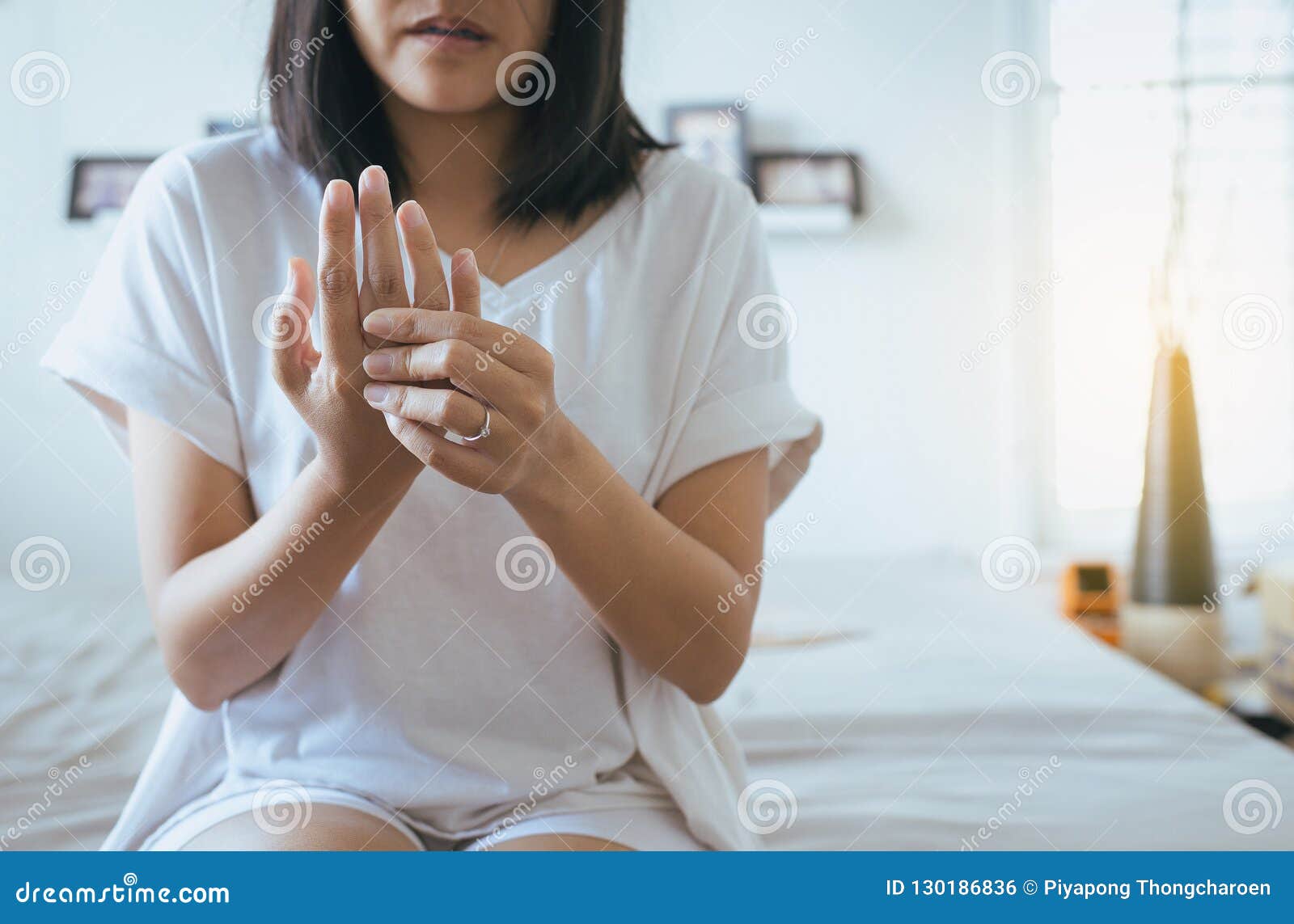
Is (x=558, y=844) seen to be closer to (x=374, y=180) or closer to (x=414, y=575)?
(x=414, y=575)

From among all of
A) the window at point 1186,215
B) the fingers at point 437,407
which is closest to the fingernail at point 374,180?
the fingers at point 437,407

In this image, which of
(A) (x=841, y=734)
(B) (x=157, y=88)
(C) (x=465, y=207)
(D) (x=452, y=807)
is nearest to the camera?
(D) (x=452, y=807)

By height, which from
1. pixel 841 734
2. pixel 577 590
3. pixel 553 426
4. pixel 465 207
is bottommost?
pixel 841 734

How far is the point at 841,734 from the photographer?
116cm

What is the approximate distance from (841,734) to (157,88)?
1754 millimetres

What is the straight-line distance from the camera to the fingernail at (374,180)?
1.75 ft

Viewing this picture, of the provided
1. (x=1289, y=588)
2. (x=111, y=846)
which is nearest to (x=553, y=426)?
(x=111, y=846)

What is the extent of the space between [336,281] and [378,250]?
3 centimetres

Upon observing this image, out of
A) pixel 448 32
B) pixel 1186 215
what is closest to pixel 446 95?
pixel 448 32

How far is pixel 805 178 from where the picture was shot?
7.22 ft

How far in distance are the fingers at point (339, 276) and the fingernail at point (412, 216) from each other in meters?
0.03

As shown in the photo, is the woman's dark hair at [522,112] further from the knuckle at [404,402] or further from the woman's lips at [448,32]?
the knuckle at [404,402]
